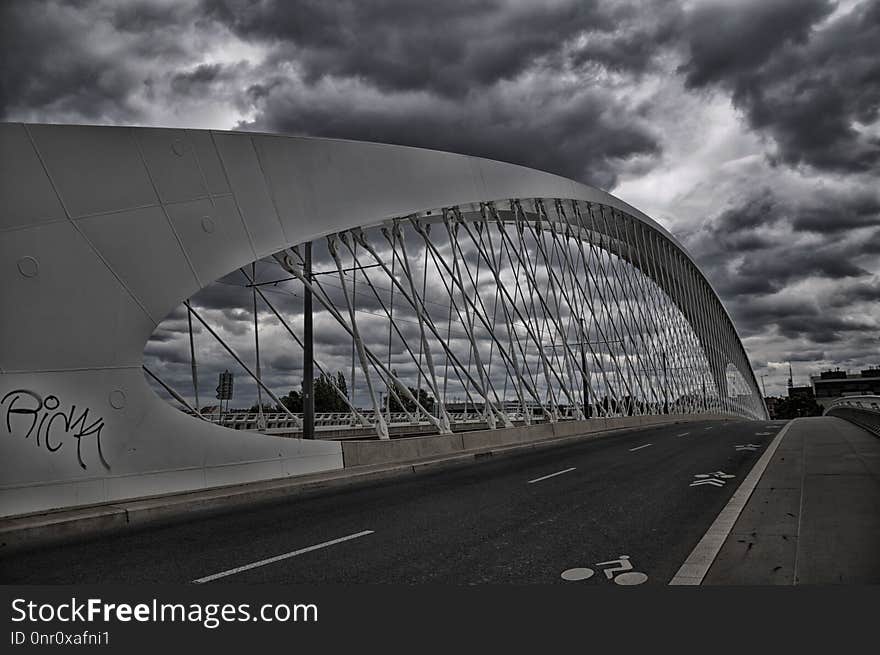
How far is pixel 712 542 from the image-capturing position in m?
6.23

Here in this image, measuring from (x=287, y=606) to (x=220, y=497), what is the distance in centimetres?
547

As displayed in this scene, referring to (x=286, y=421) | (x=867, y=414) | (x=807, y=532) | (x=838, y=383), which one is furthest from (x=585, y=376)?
(x=838, y=383)

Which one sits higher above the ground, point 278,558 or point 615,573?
point 278,558

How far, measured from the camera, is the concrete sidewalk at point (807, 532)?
5.08 meters

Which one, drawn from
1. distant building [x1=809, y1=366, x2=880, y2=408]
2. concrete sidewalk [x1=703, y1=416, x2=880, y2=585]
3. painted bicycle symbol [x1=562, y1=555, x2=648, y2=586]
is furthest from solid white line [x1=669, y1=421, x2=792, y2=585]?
distant building [x1=809, y1=366, x2=880, y2=408]

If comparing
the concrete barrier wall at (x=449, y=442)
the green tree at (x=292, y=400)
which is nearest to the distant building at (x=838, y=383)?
the green tree at (x=292, y=400)

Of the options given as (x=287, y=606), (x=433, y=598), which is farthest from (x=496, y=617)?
(x=287, y=606)

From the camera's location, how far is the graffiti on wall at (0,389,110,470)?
786 centimetres

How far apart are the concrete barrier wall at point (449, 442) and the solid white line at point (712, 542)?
25.2 feet

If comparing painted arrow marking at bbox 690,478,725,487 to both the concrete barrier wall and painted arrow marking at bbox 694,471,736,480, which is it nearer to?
painted arrow marking at bbox 694,471,736,480

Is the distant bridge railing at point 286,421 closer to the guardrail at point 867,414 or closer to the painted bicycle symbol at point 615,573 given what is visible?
the guardrail at point 867,414

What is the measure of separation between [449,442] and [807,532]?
11569mm

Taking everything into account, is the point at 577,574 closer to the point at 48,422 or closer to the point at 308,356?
the point at 48,422

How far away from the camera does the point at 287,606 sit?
4566 millimetres
